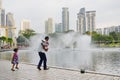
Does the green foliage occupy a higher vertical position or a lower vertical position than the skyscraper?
lower

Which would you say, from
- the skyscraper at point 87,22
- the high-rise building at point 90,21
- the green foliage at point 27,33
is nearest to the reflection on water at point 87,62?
the green foliage at point 27,33

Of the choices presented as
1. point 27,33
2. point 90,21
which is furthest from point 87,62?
point 90,21

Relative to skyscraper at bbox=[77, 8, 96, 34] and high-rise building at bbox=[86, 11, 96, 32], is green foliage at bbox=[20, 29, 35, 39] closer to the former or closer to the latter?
skyscraper at bbox=[77, 8, 96, 34]

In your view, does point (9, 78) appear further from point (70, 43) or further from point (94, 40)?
point (94, 40)

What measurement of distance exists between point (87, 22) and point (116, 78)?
18331 centimetres

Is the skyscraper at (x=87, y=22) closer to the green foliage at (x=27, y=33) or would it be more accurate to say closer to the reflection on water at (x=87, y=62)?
the green foliage at (x=27, y=33)

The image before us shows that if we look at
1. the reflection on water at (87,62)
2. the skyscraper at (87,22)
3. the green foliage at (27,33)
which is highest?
the skyscraper at (87,22)

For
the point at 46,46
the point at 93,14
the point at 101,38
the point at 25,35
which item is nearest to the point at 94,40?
the point at 101,38

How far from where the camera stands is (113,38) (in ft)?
447

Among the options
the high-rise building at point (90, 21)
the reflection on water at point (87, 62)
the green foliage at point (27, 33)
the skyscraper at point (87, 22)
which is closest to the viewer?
the reflection on water at point (87, 62)

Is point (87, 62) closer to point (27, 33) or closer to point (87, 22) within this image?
point (27, 33)

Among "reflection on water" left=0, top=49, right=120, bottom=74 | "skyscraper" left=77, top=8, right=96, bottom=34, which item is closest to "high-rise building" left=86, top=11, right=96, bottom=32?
"skyscraper" left=77, top=8, right=96, bottom=34

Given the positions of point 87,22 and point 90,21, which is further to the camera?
point 87,22

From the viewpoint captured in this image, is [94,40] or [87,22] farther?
[87,22]
